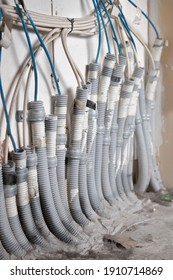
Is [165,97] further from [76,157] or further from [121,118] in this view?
[76,157]

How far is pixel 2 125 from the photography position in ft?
4.37

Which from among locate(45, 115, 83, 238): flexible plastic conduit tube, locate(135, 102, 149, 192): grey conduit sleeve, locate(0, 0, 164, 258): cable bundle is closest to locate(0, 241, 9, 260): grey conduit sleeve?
locate(0, 0, 164, 258): cable bundle

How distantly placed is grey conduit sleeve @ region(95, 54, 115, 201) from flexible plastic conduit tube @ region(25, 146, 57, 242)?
382 millimetres

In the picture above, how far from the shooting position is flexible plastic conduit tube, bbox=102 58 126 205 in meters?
1.69

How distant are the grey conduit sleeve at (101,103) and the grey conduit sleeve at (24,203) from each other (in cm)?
43

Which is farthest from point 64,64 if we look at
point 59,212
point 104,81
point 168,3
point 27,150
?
point 168,3

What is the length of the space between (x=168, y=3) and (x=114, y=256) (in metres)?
1.38

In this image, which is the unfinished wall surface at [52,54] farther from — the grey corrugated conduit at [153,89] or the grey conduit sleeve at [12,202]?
the grey corrugated conduit at [153,89]

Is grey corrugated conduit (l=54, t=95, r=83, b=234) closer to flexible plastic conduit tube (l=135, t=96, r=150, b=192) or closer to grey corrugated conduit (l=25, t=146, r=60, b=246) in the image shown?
grey corrugated conduit (l=25, t=146, r=60, b=246)

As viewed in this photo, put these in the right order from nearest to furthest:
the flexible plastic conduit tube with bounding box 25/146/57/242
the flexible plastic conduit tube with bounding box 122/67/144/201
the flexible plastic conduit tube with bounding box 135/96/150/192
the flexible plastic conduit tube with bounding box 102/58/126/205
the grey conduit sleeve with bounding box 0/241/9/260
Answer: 1. the grey conduit sleeve with bounding box 0/241/9/260
2. the flexible plastic conduit tube with bounding box 25/146/57/242
3. the flexible plastic conduit tube with bounding box 102/58/126/205
4. the flexible plastic conduit tube with bounding box 122/67/144/201
5. the flexible plastic conduit tube with bounding box 135/96/150/192

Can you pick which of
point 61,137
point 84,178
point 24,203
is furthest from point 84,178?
point 24,203

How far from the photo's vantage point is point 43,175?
138cm

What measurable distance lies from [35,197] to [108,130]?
1.73 ft
